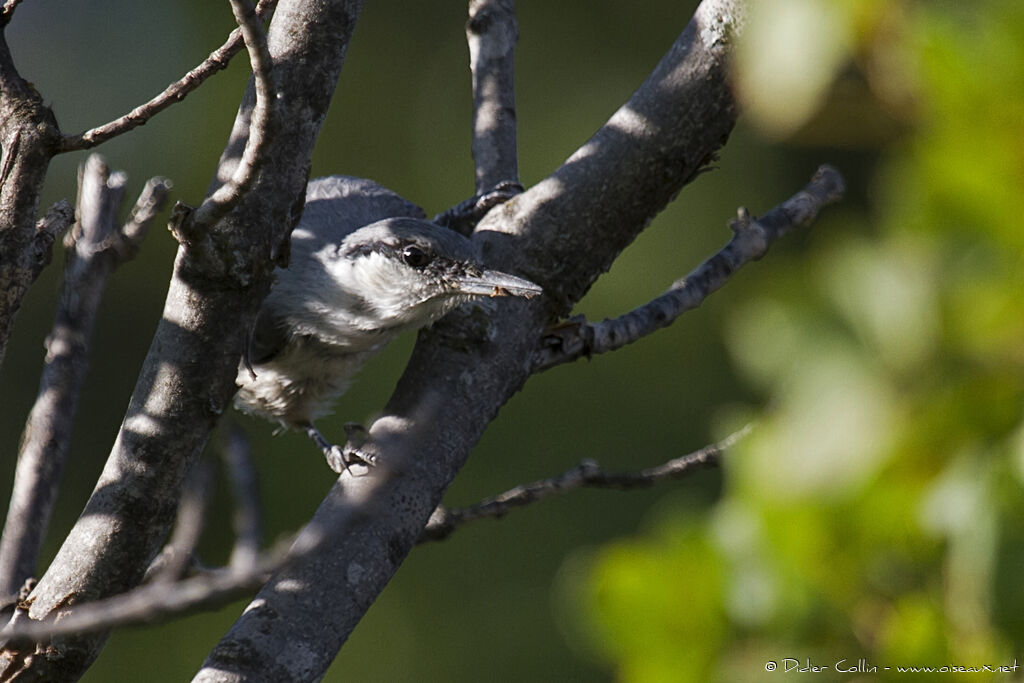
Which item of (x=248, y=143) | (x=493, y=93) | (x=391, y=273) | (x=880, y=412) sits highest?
(x=493, y=93)

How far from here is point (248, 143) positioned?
1.06 metres

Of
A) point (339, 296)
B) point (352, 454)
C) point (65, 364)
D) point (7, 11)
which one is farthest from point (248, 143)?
point (339, 296)

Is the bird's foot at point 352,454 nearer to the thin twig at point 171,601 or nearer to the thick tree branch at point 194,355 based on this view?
the thick tree branch at point 194,355

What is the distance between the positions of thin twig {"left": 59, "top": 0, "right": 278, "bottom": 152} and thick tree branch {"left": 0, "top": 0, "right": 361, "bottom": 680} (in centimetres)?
10

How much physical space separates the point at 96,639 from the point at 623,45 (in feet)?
9.63

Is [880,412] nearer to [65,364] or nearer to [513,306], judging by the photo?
[513,306]

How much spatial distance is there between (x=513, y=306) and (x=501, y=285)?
3cm

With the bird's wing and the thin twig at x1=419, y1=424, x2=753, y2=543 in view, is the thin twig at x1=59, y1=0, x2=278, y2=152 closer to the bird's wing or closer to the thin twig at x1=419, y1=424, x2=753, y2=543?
the thin twig at x1=419, y1=424, x2=753, y2=543

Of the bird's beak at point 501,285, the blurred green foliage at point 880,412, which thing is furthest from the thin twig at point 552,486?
the blurred green foliage at point 880,412

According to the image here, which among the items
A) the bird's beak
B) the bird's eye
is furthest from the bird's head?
the bird's beak

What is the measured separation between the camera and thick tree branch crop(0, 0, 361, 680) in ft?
3.72

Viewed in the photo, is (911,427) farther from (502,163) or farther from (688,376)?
(688,376)

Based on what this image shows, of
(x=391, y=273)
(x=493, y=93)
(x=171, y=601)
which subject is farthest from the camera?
(x=391, y=273)

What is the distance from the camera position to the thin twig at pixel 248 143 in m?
0.97
